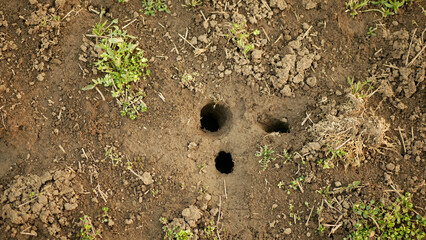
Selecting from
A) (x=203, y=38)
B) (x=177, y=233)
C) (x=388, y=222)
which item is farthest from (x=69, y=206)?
(x=388, y=222)

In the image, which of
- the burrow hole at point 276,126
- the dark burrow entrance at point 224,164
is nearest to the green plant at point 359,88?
the burrow hole at point 276,126

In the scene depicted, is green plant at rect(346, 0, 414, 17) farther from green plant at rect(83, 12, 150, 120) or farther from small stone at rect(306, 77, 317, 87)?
green plant at rect(83, 12, 150, 120)

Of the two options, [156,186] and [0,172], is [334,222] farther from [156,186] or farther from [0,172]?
[0,172]

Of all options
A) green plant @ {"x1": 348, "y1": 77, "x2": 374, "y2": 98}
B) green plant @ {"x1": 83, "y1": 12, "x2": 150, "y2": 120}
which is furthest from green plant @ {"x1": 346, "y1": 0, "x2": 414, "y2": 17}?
green plant @ {"x1": 83, "y1": 12, "x2": 150, "y2": 120}

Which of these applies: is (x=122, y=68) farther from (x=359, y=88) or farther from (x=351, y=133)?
(x=359, y=88)

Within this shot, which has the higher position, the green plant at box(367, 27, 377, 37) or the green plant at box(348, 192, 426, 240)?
the green plant at box(367, 27, 377, 37)
